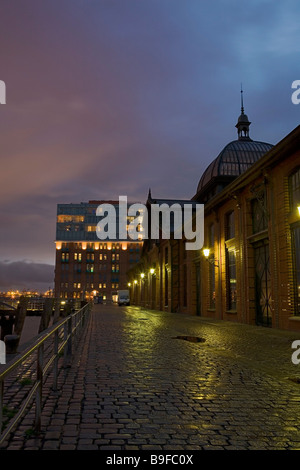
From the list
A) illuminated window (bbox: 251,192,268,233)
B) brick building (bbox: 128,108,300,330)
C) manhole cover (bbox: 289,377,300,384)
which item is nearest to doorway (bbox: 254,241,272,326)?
brick building (bbox: 128,108,300,330)

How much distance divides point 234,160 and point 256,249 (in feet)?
63.6

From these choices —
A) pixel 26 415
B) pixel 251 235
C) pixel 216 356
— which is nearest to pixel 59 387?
pixel 26 415

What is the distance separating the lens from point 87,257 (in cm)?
12100

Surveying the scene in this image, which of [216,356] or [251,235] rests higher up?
[251,235]

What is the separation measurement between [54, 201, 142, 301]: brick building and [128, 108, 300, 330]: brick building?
88.7 metres

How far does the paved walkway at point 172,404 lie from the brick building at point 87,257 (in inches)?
4345

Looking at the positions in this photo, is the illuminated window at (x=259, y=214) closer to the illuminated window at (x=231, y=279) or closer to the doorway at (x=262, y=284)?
the doorway at (x=262, y=284)

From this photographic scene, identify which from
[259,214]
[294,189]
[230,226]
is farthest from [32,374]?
[230,226]

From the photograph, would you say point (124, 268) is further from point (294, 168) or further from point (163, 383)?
point (163, 383)

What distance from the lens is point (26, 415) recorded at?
489cm

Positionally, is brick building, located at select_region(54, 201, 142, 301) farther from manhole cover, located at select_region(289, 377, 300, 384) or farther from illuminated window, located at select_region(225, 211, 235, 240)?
manhole cover, located at select_region(289, 377, 300, 384)

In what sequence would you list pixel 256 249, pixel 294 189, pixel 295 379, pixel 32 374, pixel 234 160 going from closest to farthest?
pixel 295 379
pixel 32 374
pixel 294 189
pixel 256 249
pixel 234 160

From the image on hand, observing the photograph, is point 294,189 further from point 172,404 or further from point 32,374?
point 172,404
